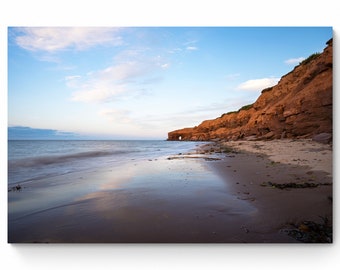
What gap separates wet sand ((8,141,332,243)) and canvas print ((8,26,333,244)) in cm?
1

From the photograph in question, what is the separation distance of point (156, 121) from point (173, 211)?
1.78 metres

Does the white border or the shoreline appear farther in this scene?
the white border

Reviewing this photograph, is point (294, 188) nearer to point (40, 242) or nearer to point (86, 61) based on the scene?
point (40, 242)

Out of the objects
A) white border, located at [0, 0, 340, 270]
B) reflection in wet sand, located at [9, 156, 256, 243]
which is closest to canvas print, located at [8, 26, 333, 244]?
reflection in wet sand, located at [9, 156, 256, 243]

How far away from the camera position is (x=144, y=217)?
2568 mm

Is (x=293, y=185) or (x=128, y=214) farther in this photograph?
(x=293, y=185)

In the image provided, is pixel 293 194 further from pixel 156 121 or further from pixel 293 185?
pixel 156 121

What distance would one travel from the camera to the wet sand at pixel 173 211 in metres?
2.42

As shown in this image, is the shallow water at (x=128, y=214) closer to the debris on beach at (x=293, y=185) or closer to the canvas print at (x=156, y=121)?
the canvas print at (x=156, y=121)

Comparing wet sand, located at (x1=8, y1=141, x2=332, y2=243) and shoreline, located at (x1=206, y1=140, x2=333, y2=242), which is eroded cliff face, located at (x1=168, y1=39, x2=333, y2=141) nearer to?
shoreline, located at (x1=206, y1=140, x2=333, y2=242)

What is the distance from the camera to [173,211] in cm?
266

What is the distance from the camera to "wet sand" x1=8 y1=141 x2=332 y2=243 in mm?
2422
